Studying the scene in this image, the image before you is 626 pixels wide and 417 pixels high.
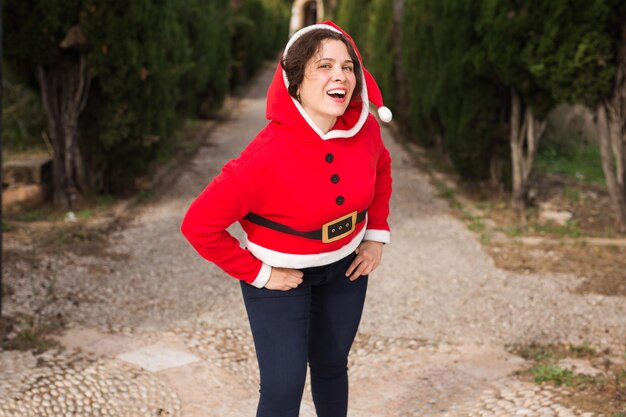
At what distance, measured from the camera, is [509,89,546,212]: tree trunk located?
699 cm

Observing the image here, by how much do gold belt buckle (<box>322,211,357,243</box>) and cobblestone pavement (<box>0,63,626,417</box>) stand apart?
131 centimetres

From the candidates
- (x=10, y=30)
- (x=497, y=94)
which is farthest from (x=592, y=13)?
(x=10, y=30)

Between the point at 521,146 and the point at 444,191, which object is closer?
the point at 521,146

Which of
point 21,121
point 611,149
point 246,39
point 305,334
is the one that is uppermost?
point 305,334

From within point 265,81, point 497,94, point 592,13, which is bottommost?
point 265,81

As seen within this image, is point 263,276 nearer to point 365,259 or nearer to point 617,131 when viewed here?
point 365,259

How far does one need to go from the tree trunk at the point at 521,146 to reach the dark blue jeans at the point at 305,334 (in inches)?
193

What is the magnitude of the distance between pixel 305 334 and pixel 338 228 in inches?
13.3

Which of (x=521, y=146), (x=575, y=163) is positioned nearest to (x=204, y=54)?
Result: (x=575, y=163)

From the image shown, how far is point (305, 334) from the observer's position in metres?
2.33

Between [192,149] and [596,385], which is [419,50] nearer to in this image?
[192,149]

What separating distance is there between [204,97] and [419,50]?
17.3ft

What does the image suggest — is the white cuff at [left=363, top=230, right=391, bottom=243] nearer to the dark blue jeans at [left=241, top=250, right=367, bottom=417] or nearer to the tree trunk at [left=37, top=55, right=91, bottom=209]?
the dark blue jeans at [left=241, top=250, right=367, bottom=417]

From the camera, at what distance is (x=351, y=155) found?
2.31 metres
